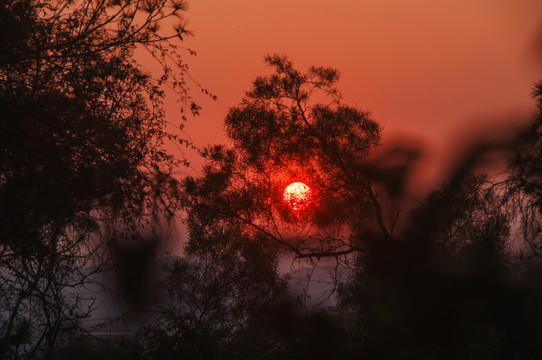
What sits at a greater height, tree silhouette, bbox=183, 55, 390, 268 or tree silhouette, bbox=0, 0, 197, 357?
tree silhouette, bbox=183, 55, 390, 268

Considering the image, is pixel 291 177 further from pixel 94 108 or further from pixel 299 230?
pixel 94 108

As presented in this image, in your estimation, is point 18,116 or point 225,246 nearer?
point 18,116

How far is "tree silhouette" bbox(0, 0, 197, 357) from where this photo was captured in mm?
5094

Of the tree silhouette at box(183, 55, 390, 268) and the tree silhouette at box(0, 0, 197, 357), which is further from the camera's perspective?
the tree silhouette at box(183, 55, 390, 268)

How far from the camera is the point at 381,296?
12.5m

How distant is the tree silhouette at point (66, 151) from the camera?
16.7 feet

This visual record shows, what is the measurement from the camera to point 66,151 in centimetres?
548

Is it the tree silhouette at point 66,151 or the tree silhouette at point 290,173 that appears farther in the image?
the tree silhouette at point 290,173

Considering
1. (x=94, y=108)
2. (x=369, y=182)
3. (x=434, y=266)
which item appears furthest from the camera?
(x=369, y=182)

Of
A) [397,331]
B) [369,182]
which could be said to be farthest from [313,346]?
[369,182]

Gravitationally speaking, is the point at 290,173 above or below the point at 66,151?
above

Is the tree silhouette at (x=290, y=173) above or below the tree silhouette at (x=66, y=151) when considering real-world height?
above

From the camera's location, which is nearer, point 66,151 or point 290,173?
point 66,151

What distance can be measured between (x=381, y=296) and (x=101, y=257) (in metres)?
7.91
